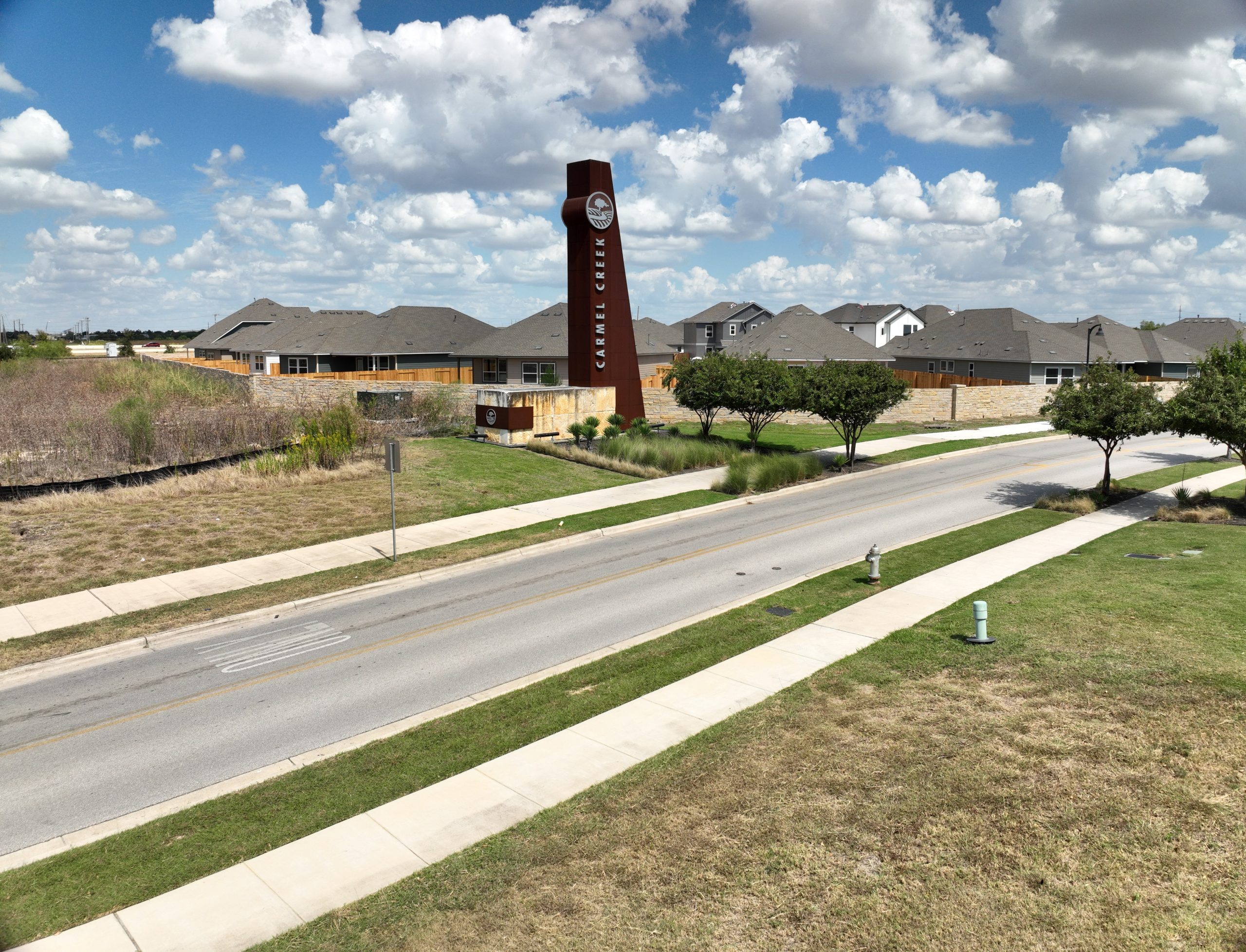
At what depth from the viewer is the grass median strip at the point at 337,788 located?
7.44 metres

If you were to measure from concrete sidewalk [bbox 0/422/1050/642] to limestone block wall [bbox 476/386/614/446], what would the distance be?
274 inches

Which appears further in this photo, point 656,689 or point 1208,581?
point 1208,581

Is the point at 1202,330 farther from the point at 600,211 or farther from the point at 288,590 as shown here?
the point at 288,590

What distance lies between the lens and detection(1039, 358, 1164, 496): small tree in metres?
24.1

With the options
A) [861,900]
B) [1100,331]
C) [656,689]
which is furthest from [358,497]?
[1100,331]

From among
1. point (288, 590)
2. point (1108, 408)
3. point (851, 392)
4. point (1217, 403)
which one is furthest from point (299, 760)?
point (851, 392)

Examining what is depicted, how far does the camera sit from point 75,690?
12359 millimetres

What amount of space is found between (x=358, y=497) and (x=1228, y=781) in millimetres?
21166

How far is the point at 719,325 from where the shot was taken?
88.1 metres

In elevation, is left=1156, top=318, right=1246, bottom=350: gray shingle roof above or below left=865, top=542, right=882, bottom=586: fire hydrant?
above

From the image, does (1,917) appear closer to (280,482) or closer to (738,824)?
(738,824)

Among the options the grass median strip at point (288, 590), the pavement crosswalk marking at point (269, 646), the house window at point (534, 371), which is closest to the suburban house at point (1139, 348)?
the house window at point (534, 371)

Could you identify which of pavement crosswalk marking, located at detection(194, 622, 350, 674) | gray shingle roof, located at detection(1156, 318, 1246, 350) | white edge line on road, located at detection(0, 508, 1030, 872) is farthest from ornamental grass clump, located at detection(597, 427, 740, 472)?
gray shingle roof, located at detection(1156, 318, 1246, 350)

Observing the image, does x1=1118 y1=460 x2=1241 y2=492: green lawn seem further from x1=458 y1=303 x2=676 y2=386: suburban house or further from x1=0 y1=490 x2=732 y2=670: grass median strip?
x1=458 y1=303 x2=676 y2=386: suburban house
